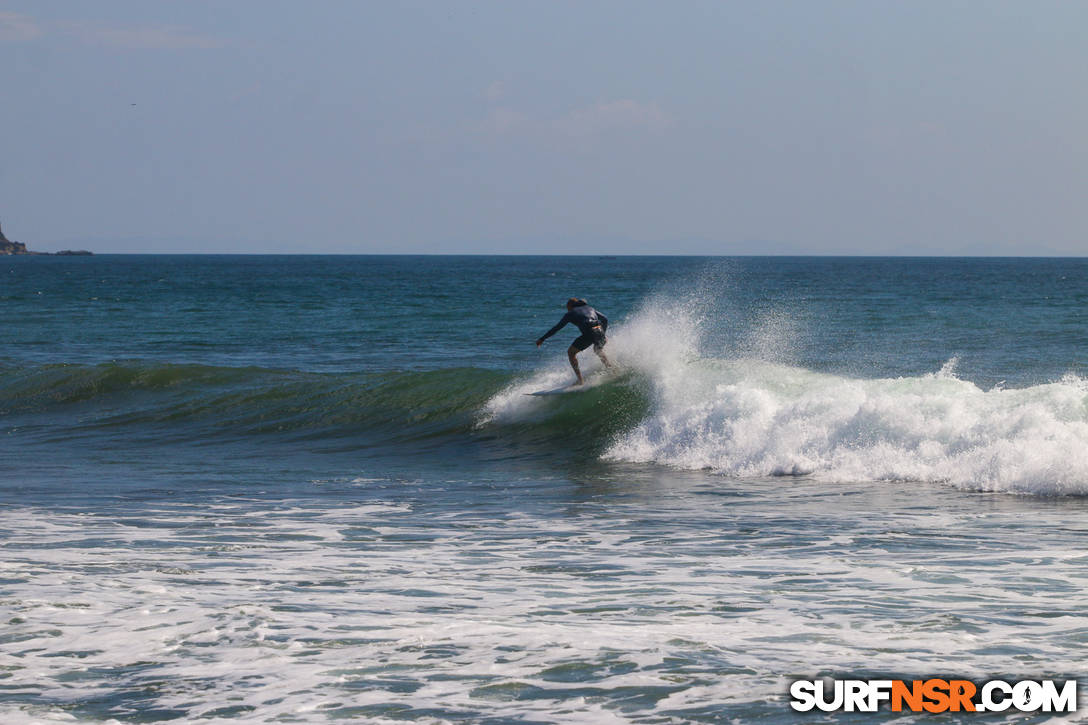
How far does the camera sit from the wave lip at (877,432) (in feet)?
Answer: 40.9

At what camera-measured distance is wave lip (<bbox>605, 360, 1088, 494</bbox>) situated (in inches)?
491

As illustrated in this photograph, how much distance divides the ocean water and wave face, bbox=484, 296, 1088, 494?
4 cm

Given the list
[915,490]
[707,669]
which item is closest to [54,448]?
[915,490]

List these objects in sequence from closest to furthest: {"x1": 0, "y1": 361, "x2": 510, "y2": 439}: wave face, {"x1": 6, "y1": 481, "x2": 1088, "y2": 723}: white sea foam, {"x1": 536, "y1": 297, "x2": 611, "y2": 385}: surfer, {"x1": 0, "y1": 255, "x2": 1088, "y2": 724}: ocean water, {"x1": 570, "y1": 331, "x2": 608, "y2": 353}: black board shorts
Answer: {"x1": 6, "y1": 481, "x2": 1088, "y2": 723}: white sea foam
{"x1": 0, "y1": 255, "x2": 1088, "y2": 724}: ocean water
{"x1": 536, "y1": 297, "x2": 611, "y2": 385}: surfer
{"x1": 570, "y1": 331, "x2": 608, "y2": 353}: black board shorts
{"x1": 0, "y1": 361, "x2": 510, "y2": 439}: wave face

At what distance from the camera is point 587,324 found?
1786 cm

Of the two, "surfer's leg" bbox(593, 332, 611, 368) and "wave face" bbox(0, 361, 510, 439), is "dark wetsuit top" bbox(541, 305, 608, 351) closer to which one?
"surfer's leg" bbox(593, 332, 611, 368)

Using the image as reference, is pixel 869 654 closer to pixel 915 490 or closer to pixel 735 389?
pixel 915 490

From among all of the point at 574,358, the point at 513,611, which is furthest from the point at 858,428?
the point at 513,611

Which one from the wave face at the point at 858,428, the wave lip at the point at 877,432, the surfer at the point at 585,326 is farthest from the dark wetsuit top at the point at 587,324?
the wave lip at the point at 877,432

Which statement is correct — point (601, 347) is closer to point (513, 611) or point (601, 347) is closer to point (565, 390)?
point (565, 390)

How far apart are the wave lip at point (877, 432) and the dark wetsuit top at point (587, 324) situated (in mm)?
1527

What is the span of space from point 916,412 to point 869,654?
861 centimetres

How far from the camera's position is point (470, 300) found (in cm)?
5906

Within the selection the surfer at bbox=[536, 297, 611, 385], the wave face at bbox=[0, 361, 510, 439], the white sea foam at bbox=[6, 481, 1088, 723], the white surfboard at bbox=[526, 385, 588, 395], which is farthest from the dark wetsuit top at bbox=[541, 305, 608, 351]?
the white sea foam at bbox=[6, 481, 1088, 723]
